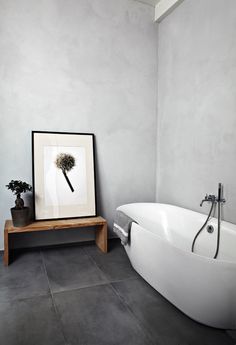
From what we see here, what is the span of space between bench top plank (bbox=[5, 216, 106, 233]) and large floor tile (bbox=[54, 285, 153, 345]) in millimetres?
812

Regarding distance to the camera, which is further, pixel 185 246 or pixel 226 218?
pixel 185 246

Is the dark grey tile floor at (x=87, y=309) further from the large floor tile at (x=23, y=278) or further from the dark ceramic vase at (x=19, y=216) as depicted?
the dark ceramic vase at (x=19, y=216)

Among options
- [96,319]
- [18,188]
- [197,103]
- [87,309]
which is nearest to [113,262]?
[87,309]

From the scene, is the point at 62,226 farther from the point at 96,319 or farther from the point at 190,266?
the point at 190,266

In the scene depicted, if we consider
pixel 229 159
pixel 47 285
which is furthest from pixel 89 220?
pixel 229 159

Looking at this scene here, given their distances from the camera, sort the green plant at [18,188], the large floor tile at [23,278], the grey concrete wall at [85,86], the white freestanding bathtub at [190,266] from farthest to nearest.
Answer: the grey concrete wall at [85,86] < the green plant at [18,188] < the large floor tile at [23,278] < the white freestanding bathtub at [190,266]

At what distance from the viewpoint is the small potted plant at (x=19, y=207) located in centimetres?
277

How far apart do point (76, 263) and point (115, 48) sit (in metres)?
2.63

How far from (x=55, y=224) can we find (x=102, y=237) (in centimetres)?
58

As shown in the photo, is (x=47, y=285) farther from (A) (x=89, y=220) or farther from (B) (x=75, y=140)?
(B) (x=75, y=140)

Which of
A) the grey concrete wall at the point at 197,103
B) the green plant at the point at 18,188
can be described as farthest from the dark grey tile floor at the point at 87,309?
the grey concrete wall at the point at 197,103

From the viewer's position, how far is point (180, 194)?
3232mm

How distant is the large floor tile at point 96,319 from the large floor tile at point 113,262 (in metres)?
0.28

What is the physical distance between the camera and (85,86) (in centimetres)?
335
